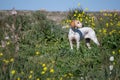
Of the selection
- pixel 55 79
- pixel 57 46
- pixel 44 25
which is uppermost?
pixel 44 25

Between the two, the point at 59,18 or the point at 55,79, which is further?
the point at 59,18

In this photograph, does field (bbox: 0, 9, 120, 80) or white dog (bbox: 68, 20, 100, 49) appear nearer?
field (bbox: 0, 9, 120, 80)

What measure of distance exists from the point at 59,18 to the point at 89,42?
10.6 feet

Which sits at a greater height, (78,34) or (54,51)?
(78,34)

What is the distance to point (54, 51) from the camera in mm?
8312

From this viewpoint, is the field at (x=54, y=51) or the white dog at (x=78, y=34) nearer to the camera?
the field at (x=54, y=51)

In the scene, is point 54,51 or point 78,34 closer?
point 78,34

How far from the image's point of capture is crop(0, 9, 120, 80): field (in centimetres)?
534

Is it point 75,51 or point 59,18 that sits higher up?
point 59,18

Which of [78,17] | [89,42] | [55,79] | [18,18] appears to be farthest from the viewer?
[78,17]

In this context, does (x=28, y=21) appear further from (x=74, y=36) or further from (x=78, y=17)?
(x=74, y=36)

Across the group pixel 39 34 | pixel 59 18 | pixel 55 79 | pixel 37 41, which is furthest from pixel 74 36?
pixel 59 18

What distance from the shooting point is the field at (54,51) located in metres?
5.34

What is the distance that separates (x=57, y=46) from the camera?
8.93 metres
